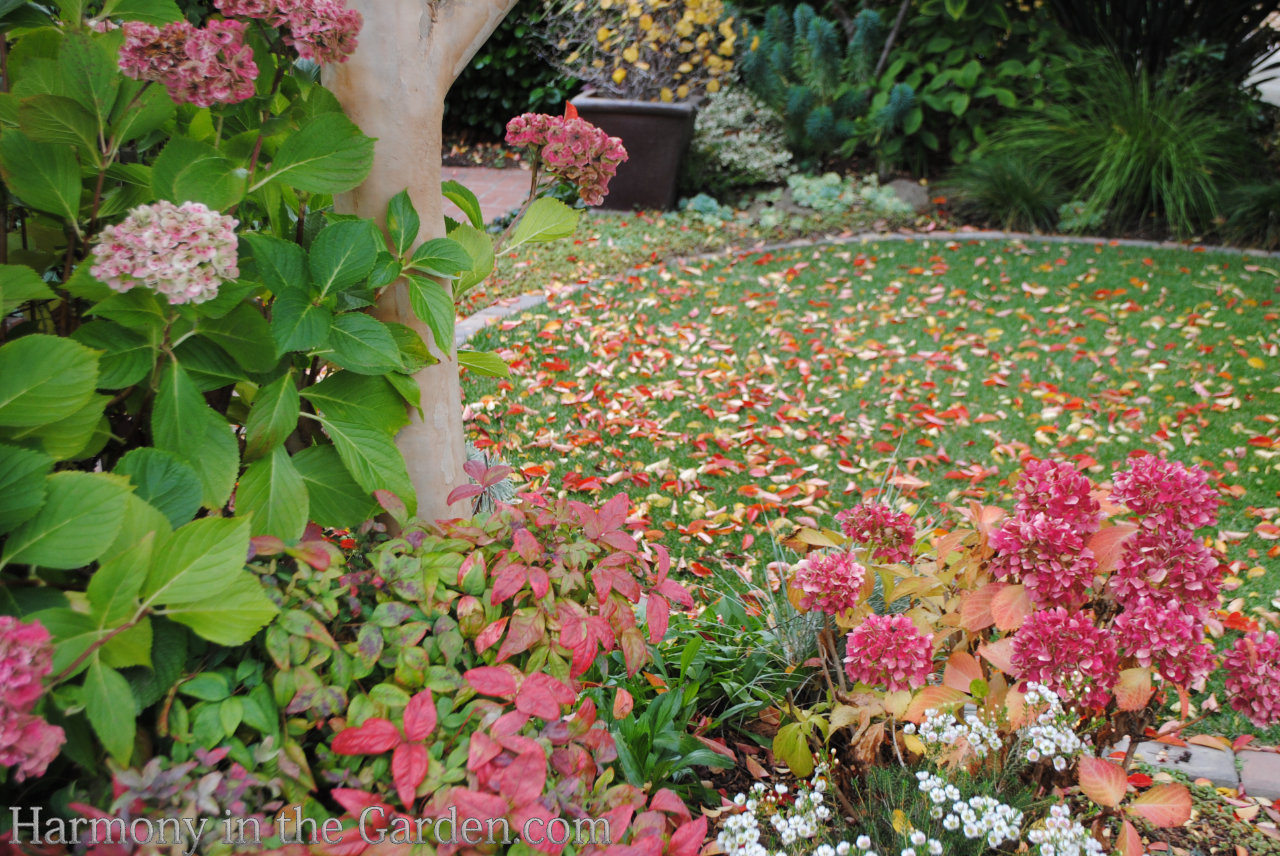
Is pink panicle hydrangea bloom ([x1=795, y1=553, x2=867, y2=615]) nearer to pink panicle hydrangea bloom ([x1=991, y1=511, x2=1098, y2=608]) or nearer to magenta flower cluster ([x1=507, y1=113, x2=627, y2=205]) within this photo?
pink panicle hydrangea bloom ([x1=991, y1=511, x2=1098, y2=608])

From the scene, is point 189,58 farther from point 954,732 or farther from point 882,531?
point 954,732

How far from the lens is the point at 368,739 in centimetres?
111

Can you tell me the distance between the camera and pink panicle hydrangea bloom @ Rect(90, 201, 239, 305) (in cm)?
104

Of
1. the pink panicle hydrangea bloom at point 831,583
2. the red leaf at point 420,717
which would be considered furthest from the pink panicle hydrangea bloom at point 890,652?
the red leaf at point 420,717

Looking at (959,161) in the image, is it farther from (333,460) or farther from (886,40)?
(333,460)

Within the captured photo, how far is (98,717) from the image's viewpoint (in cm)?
93

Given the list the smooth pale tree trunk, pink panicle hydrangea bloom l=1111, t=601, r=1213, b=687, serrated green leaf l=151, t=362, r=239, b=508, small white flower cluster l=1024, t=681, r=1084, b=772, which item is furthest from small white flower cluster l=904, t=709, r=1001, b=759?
serrated green leaf l=151, t=362, r=239, b=508

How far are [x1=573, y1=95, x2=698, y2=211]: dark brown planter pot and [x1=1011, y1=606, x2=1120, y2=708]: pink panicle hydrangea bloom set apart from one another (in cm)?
587

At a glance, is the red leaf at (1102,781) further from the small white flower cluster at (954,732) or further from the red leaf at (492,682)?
the red leaf at (492,682)

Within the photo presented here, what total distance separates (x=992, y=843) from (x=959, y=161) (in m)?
6.82

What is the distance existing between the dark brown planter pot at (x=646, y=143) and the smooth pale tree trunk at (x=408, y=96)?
5296 millimetres

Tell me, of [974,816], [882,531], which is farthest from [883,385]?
[974,816]

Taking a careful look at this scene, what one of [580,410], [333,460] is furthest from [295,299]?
[580,410]

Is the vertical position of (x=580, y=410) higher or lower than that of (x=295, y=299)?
lower
